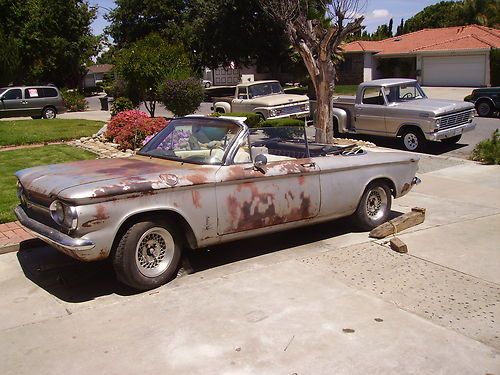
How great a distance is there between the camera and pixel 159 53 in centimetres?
1942

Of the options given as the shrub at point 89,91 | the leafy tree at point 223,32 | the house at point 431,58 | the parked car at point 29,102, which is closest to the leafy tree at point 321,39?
the parked car at point 29,102

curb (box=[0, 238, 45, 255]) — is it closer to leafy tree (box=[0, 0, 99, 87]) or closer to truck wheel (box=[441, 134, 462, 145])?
truck wheel (box=[441, 134, 462, 145])

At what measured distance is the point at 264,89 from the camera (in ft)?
61.1

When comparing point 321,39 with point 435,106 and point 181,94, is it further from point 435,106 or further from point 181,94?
point 181,94

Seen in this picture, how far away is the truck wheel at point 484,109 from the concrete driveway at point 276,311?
15847mm

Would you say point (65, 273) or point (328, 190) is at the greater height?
point (328, 190)

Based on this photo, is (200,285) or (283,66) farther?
(283,66)

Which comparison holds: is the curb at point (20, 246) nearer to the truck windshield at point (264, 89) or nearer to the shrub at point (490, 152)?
the shrub at point (490, 152)

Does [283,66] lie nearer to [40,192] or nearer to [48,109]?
[48,109]

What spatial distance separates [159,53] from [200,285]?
15538 millimetres

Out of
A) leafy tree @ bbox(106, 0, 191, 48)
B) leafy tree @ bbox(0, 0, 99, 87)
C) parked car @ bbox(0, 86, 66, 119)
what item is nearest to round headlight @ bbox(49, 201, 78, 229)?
parked car @ bbox(0, 86, 66, 119)

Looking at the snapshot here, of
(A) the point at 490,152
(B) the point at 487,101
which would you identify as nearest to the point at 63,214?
(A) the point at 490,152

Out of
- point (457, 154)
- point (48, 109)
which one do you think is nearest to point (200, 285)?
point (457, 154)

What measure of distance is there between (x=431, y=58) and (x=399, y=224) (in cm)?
3739
